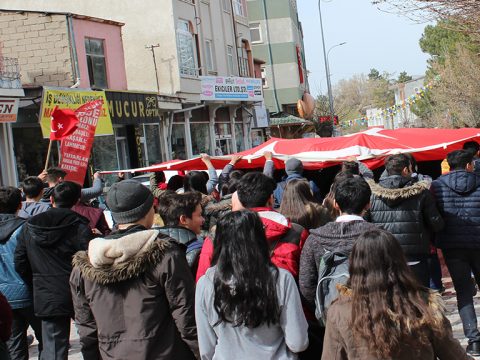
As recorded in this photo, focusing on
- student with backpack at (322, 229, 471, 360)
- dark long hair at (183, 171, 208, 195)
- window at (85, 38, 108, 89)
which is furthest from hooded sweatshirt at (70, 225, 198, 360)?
window at (85, 38, 108, 89)

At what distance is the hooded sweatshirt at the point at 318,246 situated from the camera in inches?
171

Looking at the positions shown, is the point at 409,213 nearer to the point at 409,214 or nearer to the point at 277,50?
the point at 409,214

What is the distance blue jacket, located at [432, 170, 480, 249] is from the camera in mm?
6223

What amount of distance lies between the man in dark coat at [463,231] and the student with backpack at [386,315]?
3.22 metres

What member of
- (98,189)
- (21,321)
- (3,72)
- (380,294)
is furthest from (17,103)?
(380,294)

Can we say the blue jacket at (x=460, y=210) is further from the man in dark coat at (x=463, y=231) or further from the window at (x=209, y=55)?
the window at (x=209, y=55)

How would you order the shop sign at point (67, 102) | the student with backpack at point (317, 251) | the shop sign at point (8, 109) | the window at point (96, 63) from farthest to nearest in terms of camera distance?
the window at point (96, 63) < the shop sign at point (67, 102) < the shop sign at point (8, 109) < the student with backpack at point (317, 251)

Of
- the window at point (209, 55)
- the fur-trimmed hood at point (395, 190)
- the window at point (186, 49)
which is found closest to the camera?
the fur-trimmed hood at point (395, 190)

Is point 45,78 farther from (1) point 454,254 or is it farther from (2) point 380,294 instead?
(2) point 380,294

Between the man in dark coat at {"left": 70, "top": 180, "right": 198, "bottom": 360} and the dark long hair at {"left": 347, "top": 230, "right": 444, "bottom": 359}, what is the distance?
111cm

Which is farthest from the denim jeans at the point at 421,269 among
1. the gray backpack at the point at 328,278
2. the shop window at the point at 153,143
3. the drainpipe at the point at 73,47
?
the shop window at the point at 153,143

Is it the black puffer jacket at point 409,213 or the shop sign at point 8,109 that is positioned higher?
the shop sign at point 8,109

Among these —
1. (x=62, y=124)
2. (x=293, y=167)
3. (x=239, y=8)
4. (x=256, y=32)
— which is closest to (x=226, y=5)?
(x=239, y=8)

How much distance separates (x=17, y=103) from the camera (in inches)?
667
